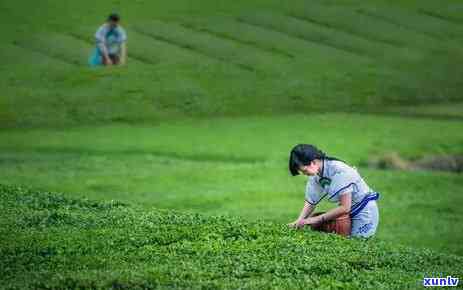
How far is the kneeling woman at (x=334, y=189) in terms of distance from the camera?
32.3ft

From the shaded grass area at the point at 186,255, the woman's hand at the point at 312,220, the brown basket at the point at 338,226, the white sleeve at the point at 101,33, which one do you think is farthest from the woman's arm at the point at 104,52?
the woman's hand at the point at 312,220

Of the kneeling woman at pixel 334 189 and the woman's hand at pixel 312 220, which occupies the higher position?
the kneeling woman at pixel 334 189

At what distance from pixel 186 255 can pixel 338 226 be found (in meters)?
1.45

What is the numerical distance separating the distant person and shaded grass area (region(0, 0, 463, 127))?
0.24 metres

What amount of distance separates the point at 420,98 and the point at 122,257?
1586 centimetres

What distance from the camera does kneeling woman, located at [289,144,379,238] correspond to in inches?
388

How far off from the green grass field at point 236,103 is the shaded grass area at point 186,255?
512 centimetres

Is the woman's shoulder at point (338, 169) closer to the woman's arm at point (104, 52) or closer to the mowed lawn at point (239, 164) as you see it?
the mowed lawn at point (239, 164)

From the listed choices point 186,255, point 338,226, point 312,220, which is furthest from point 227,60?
point 186,255

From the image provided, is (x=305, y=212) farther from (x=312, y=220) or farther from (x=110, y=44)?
(x=110, y=44)

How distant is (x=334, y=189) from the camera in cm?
997

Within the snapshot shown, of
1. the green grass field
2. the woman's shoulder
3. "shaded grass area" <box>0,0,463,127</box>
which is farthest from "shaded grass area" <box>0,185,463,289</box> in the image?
"shaded grass area" <box>0,0,463,127</box>

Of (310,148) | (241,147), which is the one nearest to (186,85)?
(241,147)

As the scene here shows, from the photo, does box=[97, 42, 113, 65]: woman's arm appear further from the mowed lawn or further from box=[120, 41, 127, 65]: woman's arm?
the mowed lawn
